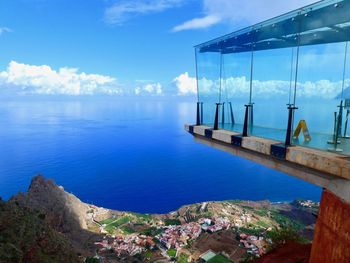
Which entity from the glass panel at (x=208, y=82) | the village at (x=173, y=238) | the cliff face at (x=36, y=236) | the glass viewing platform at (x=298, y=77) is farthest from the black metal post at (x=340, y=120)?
the village at (x=173, y=238)

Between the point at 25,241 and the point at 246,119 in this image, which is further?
the point at 25,241

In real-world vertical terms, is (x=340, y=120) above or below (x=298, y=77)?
below

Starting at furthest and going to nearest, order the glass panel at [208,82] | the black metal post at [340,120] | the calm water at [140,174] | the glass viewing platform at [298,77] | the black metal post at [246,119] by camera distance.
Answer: the calm water at [140,174]
the glass panel at [208,82]
the black metal post at [246,119]
the black metal post at [340,120]
the glass viewing platform at [298,77]

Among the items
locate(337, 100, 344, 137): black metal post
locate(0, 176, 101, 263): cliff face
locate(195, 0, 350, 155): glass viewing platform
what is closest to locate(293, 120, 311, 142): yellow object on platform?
locate(195, 0, 350, 155): glass viewing platform

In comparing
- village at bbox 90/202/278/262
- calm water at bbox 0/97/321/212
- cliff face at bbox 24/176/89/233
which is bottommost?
calm water at bbox 0/97/321/212

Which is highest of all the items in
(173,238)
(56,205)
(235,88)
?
(235,88)

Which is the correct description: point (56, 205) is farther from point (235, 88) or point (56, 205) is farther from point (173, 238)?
point (235, 88)

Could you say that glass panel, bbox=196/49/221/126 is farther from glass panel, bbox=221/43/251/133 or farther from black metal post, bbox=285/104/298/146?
black metal post, bbox=285/104/298/146

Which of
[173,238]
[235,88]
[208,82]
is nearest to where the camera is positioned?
[235,88]

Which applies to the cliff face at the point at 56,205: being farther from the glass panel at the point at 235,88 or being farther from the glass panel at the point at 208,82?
the glass panel at the point at 235,88

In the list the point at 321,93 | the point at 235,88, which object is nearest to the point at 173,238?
the point at 235,88
